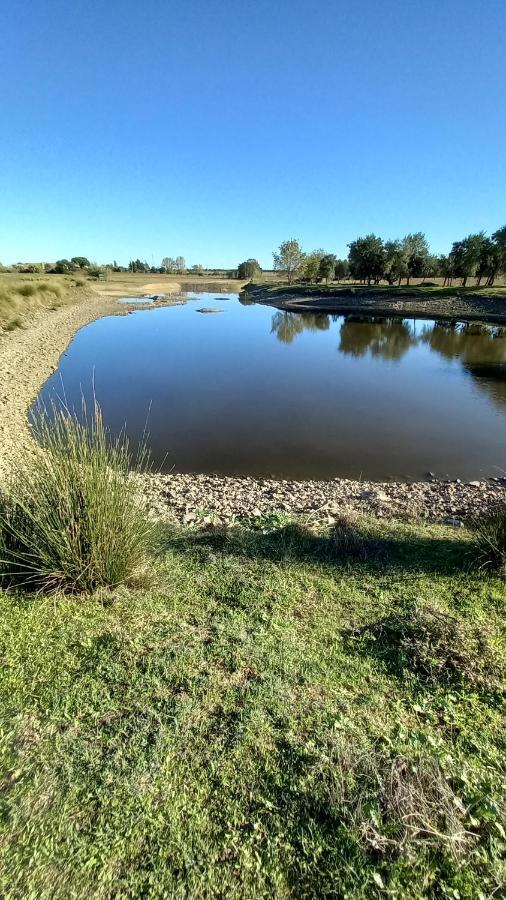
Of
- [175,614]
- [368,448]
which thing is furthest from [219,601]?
[368,448]

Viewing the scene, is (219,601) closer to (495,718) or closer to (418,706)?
(418,706)

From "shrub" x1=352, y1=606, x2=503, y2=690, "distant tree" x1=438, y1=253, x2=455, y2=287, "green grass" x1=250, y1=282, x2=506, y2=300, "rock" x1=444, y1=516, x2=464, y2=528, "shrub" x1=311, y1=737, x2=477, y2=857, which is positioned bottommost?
"rock" x1=444, y1=516, x2=464, y2=528

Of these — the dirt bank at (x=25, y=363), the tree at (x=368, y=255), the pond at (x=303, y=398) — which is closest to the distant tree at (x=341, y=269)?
the tree at (x=368, y=255)

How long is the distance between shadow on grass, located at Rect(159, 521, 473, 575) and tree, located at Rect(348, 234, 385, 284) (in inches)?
2761

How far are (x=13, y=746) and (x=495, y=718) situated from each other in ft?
11.1

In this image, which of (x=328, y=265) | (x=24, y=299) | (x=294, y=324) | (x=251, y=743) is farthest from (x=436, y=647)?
(x=328, y=265)

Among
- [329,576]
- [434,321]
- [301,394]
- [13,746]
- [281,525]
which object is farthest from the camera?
[434,321]

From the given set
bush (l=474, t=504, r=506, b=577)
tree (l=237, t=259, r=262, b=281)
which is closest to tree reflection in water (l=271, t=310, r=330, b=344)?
bush (l=474, t=504, r=506, b=577)

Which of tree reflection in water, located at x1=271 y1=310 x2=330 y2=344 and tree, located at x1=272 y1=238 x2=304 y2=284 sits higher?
tree, located at x1=272 y1=238 x2=304 y2=284

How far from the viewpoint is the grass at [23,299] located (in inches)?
1028

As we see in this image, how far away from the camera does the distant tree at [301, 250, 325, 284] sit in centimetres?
8538

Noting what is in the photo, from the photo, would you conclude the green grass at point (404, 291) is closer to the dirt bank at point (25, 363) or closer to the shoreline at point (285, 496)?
the dirt bank at point (25, 363)

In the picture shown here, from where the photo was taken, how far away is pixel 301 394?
1819cm

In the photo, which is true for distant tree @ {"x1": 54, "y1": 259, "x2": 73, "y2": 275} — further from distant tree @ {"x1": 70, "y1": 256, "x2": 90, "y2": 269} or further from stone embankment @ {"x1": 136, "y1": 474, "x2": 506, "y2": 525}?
stone embankment @ {"x1": 136, "y1": 474, "x2": 506, "y2": 525}
